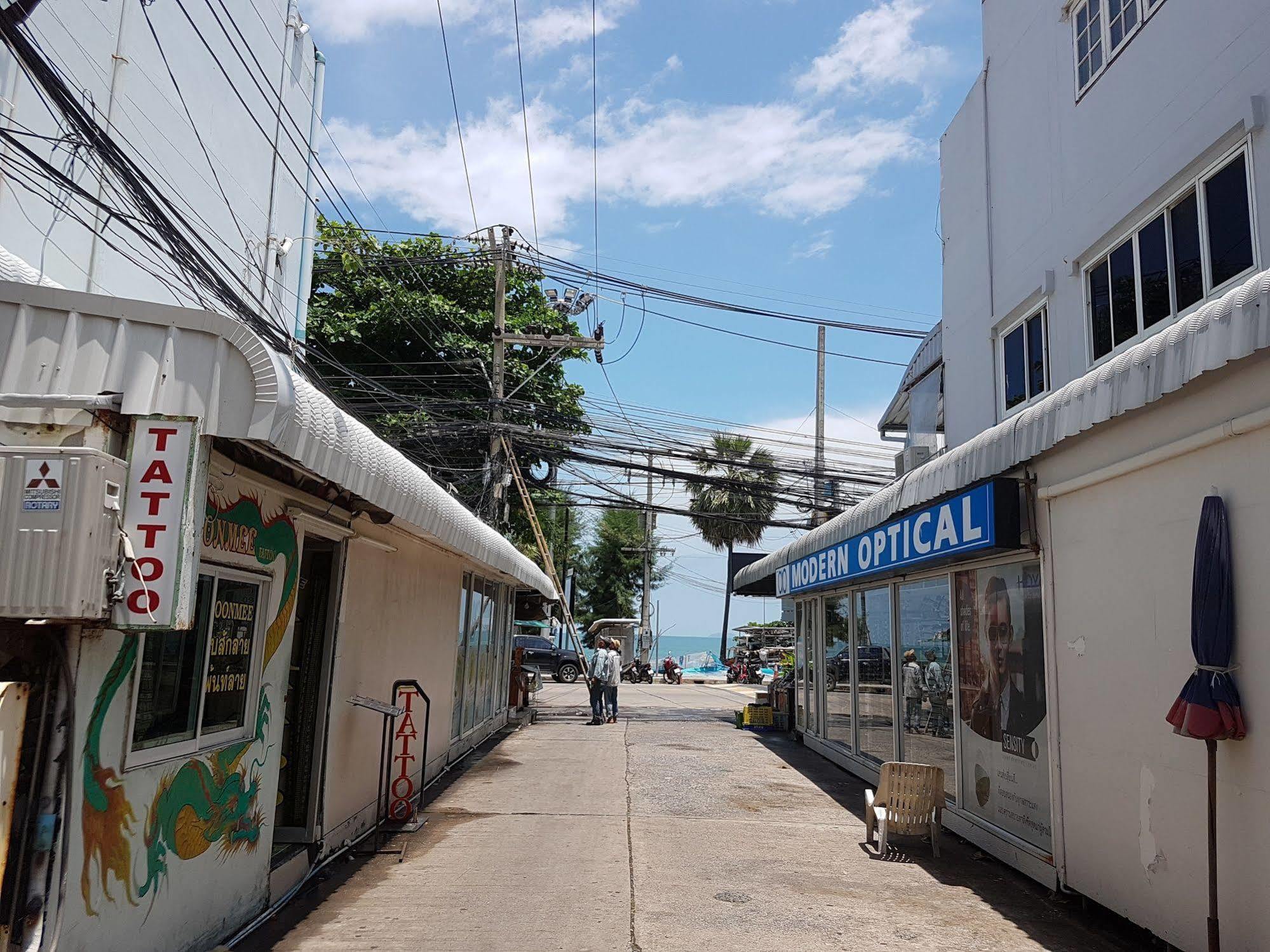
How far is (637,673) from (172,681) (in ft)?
106

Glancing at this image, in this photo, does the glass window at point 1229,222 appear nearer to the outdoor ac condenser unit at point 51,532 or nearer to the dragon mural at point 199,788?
the dragon mural at point 199,788

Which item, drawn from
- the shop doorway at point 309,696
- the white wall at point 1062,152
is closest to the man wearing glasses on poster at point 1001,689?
the white wall at point 1062,152

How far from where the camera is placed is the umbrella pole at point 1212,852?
4.47m

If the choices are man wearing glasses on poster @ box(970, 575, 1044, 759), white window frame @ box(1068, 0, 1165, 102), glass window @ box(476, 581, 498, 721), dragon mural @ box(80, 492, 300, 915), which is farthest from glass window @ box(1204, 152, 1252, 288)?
glass window @ box(476, 581, 498, 721)

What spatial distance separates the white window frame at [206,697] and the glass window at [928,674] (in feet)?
19.6

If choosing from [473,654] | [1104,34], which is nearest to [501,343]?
[473,654]

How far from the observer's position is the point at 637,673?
36.2 metres

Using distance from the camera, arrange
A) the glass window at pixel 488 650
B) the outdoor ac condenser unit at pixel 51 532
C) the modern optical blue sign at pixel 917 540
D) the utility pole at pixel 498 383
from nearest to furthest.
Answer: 1. the outdoor ac condenser unit at pixel 51 532
2. the modern optical blue sign at pixel 917 540
3. the glass window at pixel 488 650
4. the utility pole at pixel 498 383

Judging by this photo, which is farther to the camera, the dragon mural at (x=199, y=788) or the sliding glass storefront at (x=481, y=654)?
the sliding glass storefront at (x=481, y=654)

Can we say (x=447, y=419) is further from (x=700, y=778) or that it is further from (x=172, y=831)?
(x=172, y=831)

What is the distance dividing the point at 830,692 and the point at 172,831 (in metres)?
10.2

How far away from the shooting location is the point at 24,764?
3.60m

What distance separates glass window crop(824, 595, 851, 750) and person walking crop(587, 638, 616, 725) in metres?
4.78

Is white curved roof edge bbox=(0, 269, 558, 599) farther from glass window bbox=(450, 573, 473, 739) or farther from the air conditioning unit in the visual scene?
the air conditioning unit
